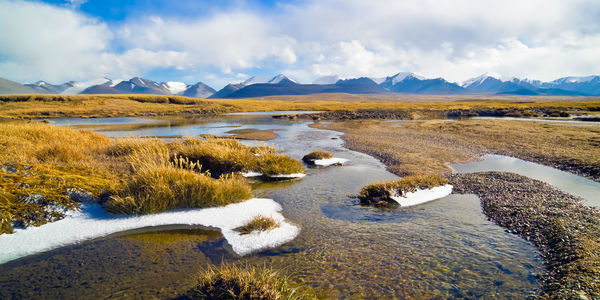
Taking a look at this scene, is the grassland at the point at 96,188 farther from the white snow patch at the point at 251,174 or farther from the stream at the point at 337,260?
the stream at the point at 337,260

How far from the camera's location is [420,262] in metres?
6.46

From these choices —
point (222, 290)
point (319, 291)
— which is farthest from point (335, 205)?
point (222, 290)

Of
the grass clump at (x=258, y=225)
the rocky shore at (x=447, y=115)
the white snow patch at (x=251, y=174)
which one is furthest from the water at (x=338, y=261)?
the rocky shore at (x=447, y=115)

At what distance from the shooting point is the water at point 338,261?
213 inches

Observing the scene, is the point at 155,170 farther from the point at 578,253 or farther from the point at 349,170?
the point at 578,253

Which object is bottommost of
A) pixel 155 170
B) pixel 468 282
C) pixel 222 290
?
pixel 468 282

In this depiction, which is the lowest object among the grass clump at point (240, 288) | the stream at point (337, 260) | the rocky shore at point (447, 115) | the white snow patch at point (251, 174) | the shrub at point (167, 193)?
the stream at point (337, 260)

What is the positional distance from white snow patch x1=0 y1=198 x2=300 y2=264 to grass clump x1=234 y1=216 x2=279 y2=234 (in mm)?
161

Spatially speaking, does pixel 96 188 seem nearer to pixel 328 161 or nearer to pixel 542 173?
pixel 328 161

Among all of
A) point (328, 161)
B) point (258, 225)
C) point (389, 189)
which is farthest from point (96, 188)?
point (328, 161)

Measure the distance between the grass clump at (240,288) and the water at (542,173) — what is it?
1178 centimetres

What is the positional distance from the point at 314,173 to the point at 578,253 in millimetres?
10425

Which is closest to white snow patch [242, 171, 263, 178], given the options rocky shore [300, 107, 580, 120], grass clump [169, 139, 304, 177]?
grass clump [169, 139, 304, 177]

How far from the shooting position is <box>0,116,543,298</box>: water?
541 centimetres
